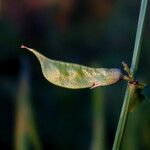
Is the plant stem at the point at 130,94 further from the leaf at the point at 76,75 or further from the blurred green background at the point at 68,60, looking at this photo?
the blurred green background at the point at 68,60

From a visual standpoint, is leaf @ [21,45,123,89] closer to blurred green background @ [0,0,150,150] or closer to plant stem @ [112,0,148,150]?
plant stem @ [112,0,148,150]

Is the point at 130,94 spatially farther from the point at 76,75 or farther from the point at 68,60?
the point at 68,60

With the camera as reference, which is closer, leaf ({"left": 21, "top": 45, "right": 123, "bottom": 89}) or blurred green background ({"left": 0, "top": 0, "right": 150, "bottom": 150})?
leaf ({"left": 21, "top": 45, "right": 123, "bottom": 89})

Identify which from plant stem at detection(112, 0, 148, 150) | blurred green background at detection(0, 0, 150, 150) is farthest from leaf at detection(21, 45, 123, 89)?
blurred green background at detection(0, 0, 150, 150)

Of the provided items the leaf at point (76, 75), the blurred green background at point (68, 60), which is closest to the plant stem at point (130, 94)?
the leaf at point (76, 75)

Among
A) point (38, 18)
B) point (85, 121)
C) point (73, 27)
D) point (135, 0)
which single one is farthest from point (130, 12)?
point (85, 121)

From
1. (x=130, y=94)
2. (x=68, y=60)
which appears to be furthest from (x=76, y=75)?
(x=68, y=60)
